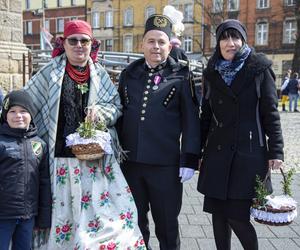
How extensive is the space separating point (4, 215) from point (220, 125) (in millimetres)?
1575

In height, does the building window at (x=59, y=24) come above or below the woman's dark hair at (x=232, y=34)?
above

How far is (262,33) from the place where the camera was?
38.0 metres

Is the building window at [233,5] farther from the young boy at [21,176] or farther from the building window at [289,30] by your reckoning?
the young boy at [21,176]

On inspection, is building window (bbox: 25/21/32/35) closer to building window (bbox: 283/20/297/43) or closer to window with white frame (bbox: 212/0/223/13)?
window with white frame (bbox: 212/0/223/13)

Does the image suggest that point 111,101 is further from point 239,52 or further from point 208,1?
point 208,1

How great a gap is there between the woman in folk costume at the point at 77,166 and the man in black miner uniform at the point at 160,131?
Result: 0.14 metres

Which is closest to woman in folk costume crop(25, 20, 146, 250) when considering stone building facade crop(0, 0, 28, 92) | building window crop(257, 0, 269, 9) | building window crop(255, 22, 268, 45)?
stone building facade crop(0, 0, 28, 92)

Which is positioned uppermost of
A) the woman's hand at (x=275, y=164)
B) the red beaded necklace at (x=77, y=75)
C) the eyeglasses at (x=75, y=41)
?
the eyeglasses at (x=75, y=41)

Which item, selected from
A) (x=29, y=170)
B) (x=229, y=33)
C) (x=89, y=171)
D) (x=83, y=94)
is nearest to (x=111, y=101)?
(x=83, y=94)

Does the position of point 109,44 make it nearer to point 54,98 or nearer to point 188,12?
point 188,12

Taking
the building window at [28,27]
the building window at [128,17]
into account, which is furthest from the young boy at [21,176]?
the building window at [28,27]

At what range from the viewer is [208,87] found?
10.1 ft

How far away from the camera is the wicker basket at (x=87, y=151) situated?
9.25 ft

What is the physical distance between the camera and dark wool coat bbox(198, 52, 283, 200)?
287 cm
